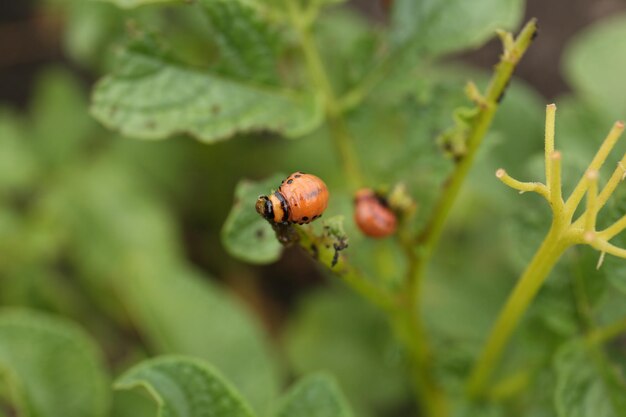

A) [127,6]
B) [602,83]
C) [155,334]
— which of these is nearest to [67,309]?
[155,334]

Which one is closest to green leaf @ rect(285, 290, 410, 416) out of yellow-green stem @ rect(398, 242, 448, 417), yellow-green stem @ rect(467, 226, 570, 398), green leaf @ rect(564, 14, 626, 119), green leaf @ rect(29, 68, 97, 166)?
yellow-green stem @ rect(398, 242, 448, 417)

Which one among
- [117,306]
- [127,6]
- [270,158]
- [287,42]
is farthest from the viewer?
[270,158]

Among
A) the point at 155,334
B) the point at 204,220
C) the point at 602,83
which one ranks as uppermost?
the point at 602,83

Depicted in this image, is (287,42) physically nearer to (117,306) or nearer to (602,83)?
(602,83)

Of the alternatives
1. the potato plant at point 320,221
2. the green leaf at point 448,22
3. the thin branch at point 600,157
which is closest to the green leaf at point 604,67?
the potato plant at point 320,221

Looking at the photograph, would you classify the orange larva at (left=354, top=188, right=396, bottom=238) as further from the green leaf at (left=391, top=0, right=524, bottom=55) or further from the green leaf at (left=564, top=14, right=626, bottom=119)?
the green leaf at (left=564, top=14, right=626, bottom=119)

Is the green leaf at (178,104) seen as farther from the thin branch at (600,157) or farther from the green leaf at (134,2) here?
the thin branch at (600,157)
